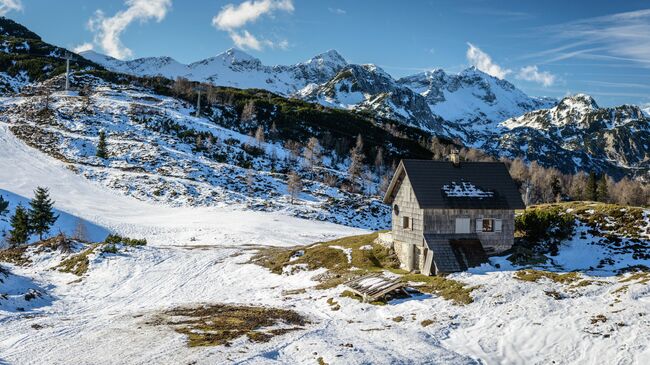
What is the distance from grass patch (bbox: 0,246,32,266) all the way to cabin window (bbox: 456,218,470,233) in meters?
41.8

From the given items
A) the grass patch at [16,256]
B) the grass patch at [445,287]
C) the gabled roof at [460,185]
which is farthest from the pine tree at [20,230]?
the grass patch at [445,287]

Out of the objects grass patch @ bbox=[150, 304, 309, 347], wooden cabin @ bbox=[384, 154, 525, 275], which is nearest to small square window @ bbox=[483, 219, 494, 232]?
wooden cabin @ bbox=[384, 154, 525, 275]

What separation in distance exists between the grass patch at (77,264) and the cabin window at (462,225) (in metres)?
34.3

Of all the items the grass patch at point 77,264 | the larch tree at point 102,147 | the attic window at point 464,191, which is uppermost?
the larch tree at point 102,147

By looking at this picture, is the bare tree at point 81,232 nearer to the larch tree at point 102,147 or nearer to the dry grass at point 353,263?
the dry grass at point 353,263

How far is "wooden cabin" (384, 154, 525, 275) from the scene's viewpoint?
3953 centimetres

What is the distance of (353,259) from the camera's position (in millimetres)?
44500

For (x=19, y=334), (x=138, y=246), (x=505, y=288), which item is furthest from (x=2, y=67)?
(x=505, y=288)

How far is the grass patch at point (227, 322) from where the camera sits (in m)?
24.4

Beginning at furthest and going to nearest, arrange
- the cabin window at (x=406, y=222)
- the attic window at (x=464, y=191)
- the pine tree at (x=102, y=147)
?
the pine tree at (x=102, y=147) → the cabin window at (x=406, y=222) → the attic window at (x=464, y=191)

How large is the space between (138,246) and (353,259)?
25.1m

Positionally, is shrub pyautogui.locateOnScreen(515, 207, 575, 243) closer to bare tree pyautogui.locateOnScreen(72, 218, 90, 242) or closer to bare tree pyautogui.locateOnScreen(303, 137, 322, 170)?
bare tree pyautogui.locateOnScreen(72, 218, 90, 242)

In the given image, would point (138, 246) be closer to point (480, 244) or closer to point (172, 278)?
point (172, 278)

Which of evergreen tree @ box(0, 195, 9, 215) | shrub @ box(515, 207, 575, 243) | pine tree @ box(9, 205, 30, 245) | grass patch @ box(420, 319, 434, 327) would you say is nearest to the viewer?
grass patch @ box(420, 319, 434, 327)
